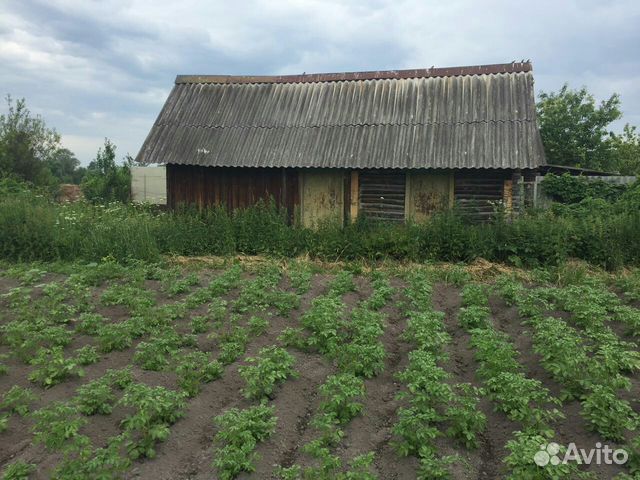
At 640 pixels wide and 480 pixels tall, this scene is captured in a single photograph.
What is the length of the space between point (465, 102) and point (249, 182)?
5752 millimetres

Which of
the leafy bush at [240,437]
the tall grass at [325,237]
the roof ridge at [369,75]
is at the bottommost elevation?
the leafy bush at [240,437]

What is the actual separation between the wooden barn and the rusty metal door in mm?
25

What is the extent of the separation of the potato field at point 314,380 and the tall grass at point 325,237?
1507 millimetres

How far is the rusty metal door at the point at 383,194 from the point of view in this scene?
12.5 meters

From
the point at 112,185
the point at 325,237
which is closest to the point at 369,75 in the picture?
the point at 325,237

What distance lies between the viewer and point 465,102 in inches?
503

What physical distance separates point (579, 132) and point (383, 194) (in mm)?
18047

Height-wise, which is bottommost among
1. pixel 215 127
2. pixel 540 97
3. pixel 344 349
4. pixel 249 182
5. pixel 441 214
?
pixel 344 349

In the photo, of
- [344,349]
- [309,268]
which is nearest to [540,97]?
[309,268]

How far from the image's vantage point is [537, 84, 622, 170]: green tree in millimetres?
25500

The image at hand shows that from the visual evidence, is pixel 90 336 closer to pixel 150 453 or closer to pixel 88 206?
pixel 150 453
